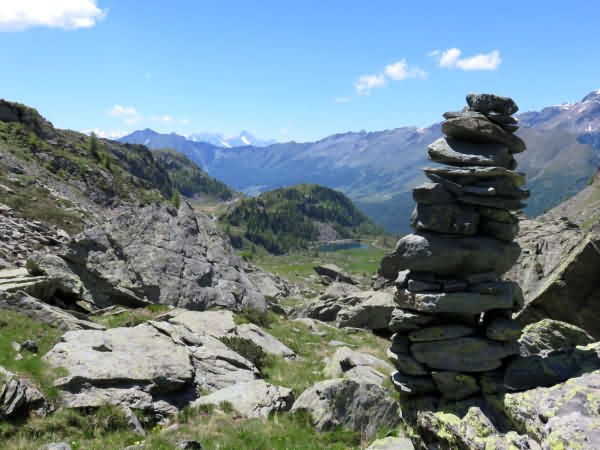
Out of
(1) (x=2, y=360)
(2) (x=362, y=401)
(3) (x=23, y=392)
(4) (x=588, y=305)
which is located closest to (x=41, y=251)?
(1) (x=2, y=360)

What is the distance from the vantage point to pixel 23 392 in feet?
43.0

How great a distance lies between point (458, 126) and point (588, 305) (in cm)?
1421

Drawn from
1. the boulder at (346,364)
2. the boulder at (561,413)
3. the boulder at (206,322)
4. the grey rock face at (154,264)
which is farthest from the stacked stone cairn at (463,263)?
the grey rock face at (154,264)

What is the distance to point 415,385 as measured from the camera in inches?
595

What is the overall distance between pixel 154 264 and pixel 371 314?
2243 centimetres

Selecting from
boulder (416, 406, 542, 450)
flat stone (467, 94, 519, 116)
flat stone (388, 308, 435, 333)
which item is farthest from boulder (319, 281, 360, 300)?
boulder (416, 406, 542, 450)

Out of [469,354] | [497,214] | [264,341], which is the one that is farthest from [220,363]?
[497,214]

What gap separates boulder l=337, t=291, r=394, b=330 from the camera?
41125 millimetres

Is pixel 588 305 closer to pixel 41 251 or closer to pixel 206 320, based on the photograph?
pixel 206 320

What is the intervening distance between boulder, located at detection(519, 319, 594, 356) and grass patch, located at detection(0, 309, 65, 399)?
19033mm

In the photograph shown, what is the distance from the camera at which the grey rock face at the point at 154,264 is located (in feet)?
95.3

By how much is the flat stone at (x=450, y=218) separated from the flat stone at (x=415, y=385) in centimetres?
578

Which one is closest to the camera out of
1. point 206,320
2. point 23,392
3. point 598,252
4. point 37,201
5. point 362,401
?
point 23,392

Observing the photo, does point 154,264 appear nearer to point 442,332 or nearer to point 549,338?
point 442,332
